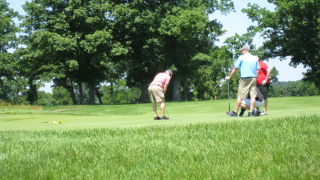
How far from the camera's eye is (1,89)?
67688 millimetres

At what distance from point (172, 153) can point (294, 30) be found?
4487 centimetres

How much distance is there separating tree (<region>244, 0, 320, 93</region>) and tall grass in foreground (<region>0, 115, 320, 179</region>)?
40544mm

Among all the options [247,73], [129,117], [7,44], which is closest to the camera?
[247,73]

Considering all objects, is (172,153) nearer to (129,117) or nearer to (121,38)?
(129,117)

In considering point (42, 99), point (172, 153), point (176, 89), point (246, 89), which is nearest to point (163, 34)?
point (176, 89)

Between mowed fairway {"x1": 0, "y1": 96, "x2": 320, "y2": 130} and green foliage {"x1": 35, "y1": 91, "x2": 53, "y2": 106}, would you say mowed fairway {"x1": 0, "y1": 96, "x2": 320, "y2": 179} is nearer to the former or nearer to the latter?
mowed fairway {"x1": 0, "y1": 96, "x2": 320, "y2": 130}

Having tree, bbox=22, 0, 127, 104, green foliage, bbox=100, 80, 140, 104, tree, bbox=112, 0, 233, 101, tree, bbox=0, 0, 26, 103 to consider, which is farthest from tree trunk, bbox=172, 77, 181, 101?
green foliage, bbox=100, 80, 140, 104

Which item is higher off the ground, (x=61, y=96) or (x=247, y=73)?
(x=61, y=96)

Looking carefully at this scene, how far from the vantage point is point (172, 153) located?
6.65 m

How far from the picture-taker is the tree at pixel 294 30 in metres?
47.2

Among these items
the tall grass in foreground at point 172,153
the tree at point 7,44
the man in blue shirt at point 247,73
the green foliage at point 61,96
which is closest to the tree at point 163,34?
the tree at point 7,44

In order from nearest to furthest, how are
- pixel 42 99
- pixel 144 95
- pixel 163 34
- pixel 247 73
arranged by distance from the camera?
pixel 247 73 → pixel 163 34 → pixel 144 95 → pixel 42 99

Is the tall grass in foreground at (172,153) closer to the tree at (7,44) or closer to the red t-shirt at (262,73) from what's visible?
the red t-shirt at (262,73)

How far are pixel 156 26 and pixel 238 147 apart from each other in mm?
36293
